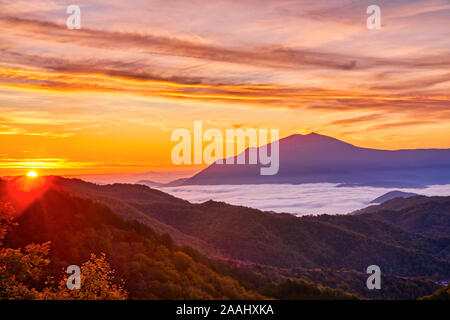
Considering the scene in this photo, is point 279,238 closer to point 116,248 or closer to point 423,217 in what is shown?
point 116,248

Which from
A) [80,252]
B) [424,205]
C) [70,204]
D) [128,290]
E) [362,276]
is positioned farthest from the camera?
[424,205]

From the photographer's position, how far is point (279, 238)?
10656 centimetres

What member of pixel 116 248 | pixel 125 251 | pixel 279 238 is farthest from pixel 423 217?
pixel 116 248

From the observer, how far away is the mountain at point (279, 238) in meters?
95.2

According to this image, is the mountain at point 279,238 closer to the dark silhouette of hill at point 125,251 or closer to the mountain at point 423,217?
the mountain at point 423,217

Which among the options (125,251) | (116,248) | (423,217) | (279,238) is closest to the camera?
(125,251)

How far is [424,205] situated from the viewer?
184250mm

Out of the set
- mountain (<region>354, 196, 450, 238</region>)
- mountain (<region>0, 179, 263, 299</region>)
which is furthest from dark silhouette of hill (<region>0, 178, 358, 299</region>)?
mountain (<region>354, 196, 450, 238</region>)

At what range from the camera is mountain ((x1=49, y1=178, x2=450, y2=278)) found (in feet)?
313

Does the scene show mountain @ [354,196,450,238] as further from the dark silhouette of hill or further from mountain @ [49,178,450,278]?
the dark silhouette of hill
